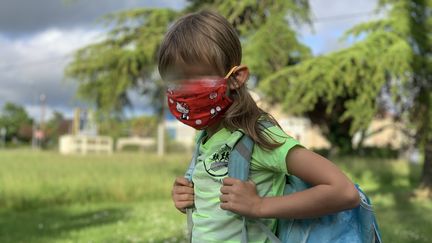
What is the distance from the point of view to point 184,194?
6.69 feet

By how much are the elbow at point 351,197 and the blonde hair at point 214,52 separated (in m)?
0.35

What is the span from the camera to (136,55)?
50.1 ft

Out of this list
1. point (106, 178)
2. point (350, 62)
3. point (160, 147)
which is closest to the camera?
point (350, 62)

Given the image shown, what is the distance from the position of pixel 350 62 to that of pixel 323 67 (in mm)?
547

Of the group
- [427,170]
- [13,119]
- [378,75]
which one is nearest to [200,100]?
[378,75]

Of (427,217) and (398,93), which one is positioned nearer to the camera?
(427,217)

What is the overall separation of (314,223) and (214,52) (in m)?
0.67

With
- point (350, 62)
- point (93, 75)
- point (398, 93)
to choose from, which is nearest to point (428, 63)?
point (398, 93)

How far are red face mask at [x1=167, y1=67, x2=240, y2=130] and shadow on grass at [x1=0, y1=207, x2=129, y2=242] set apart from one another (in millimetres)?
5534

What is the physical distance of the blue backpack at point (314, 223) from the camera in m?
1.70

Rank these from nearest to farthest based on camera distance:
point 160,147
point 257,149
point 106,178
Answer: point 257,149 → point 106,178 → point 160,147

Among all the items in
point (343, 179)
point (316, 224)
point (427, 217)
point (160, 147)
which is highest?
point (343, 179)

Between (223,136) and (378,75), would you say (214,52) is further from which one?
(378,75)

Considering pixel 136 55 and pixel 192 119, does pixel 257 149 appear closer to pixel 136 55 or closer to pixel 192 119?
pixel 192 119
